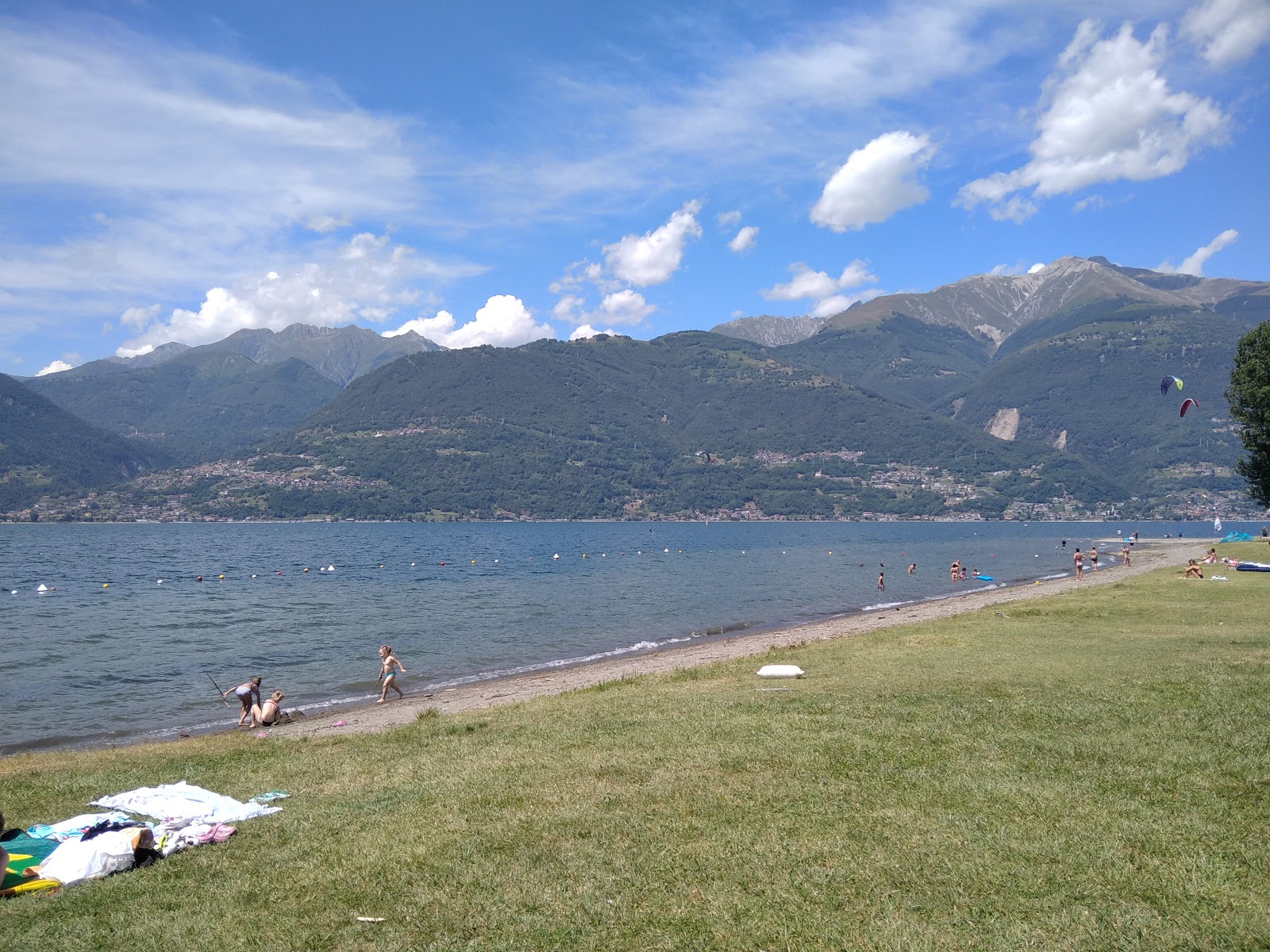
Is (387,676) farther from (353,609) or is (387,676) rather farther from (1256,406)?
(1256,406)

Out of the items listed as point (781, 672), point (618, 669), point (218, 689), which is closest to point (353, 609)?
point (218, 689)

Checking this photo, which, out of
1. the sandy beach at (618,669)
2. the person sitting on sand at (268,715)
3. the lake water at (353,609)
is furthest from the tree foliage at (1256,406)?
the person sitting on sand at (268,715)

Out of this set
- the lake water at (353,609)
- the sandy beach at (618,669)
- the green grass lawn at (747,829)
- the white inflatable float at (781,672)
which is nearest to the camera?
the green grass lawn at (747,829)

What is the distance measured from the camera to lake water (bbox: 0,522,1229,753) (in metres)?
27.0

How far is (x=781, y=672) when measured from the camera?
1883 centimetres

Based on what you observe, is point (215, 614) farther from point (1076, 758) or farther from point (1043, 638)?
point (1076, 758)

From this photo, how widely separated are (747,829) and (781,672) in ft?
34.9

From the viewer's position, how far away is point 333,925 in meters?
6.89

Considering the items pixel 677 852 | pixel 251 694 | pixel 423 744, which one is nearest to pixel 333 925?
pixel 677 852

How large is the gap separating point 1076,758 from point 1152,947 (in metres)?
4.81

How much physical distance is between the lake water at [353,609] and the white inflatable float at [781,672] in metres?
12.4

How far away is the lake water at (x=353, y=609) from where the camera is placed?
27.0 metres

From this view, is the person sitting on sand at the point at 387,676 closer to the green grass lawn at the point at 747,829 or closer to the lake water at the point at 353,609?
the lake water at the point at 353,609

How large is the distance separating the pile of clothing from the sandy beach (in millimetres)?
7227
